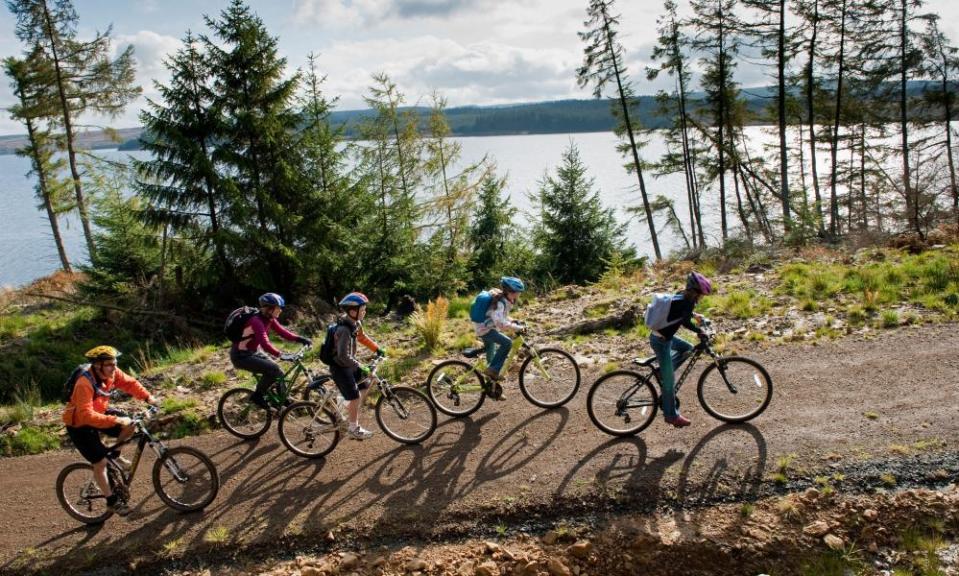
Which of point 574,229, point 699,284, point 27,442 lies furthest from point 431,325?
point 574,229

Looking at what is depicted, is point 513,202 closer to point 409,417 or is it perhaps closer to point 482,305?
point 482,305

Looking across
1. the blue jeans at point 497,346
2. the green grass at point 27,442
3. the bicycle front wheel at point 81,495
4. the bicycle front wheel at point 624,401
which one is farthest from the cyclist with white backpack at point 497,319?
the green grass at point 27,442

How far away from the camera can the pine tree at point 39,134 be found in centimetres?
2622

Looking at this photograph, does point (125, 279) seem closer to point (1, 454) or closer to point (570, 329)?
point (1, 454)

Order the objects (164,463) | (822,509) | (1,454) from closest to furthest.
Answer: (822,509)
(164,463)
(1,454)

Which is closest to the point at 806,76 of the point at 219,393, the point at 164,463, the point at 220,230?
the point at 220,230

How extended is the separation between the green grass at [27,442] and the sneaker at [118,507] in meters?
3.55

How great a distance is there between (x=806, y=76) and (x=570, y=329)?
74.1 feet

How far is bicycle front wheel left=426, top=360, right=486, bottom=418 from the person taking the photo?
32.1 feet

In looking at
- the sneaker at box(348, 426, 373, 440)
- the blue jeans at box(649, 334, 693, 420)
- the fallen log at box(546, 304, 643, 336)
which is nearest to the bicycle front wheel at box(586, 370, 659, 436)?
the blue jeans at box(649, 334, 693, 420)

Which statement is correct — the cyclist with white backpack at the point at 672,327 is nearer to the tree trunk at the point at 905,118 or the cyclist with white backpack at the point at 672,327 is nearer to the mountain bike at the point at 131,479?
the mountain bike at the point at 131,479

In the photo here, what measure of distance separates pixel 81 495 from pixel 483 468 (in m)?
5.27

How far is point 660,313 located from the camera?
26.5 feet

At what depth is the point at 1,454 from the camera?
407 inches
